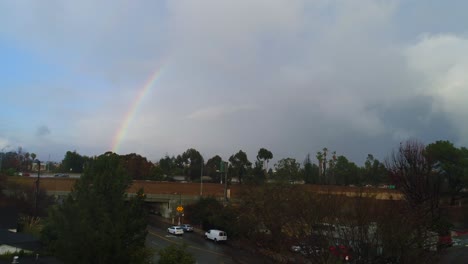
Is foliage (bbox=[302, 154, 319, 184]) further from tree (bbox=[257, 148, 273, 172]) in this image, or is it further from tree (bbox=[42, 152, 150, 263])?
tree (bbox=[42, 152, 150, 263])

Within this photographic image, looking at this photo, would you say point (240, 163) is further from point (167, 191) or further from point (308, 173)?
point (167, 191)

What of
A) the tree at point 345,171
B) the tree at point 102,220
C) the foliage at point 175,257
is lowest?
the foliage at point 175,257

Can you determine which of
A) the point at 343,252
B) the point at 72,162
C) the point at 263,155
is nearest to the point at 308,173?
the point at 263,155

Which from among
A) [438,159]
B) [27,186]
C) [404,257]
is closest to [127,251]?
[404,257]

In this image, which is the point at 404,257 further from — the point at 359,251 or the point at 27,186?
the point at 27,186

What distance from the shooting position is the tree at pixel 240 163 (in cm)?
11044

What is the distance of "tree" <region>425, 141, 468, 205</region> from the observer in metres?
72.8

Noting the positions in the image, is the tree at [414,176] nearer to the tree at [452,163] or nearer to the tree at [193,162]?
the tree at [452,163]

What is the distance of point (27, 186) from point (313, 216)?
182 ft

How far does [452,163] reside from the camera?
2940 inches

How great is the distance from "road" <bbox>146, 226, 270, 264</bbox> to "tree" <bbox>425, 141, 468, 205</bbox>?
4597 cm

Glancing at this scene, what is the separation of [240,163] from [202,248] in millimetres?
67501

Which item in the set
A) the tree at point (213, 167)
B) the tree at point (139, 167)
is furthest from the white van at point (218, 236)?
the tree at point (213, 167)

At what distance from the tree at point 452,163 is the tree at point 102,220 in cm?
6707
